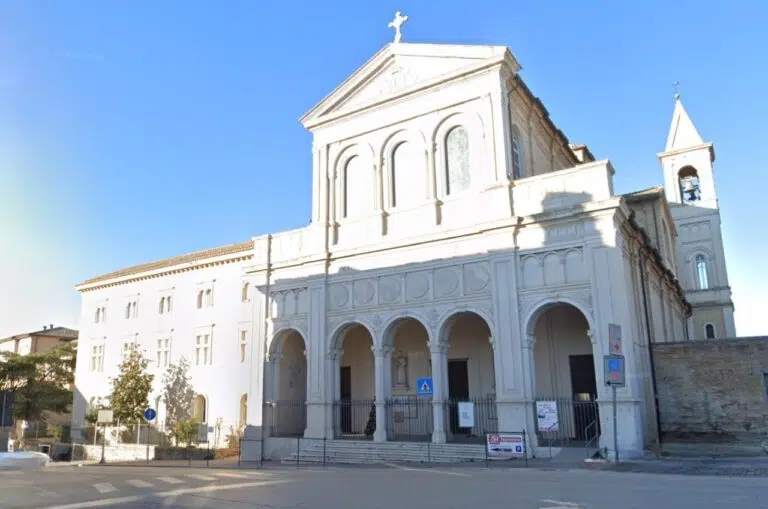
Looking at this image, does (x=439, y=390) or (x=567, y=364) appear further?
(x=567, y=364)

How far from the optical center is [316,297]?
25.1 meters

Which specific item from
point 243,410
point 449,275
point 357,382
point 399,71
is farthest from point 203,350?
point 399,71

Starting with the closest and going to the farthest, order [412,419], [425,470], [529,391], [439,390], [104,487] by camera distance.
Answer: [104,487], [425,470], [529,391], [439,390], [412,419]

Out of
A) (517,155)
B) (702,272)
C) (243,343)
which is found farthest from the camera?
(702,272)

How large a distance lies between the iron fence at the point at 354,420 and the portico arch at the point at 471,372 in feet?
11.4

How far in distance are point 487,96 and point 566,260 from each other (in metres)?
7.09

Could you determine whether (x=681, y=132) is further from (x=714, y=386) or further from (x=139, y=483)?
(x=139, y=483)

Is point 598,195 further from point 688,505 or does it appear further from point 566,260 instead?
point 688,505

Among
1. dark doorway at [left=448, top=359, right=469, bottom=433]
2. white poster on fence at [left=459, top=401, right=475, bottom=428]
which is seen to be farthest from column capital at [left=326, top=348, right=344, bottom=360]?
white poster on fence at [left=459, top=401, right=475, bottom=428]

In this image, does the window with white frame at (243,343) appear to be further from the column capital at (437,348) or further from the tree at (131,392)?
the column capital at (437,348)

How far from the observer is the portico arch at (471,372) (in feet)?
74.8

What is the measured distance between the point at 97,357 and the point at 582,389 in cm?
3451

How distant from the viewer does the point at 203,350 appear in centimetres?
3588

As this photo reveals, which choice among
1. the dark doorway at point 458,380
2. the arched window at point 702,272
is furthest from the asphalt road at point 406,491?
the arched window at point 702,272
